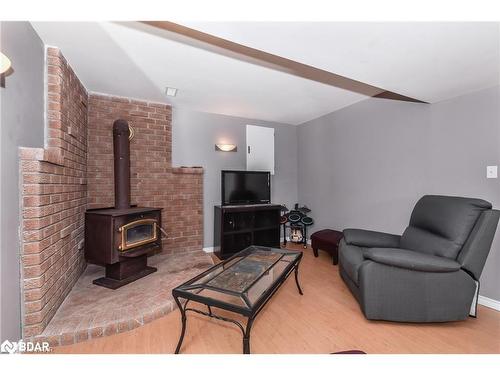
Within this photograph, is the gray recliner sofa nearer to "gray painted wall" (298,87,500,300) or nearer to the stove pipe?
"gray painted wall" (298,87,500,300)

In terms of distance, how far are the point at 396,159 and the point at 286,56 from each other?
A: 2.08m

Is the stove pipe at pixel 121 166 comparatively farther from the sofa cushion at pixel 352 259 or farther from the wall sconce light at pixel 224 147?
the sofa cushion at pixel 352 259

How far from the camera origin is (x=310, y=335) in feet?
5.73

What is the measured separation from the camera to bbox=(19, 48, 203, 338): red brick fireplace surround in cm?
156

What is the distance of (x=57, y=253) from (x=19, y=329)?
54cm

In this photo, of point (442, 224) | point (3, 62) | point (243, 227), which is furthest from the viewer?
point (243, 227)

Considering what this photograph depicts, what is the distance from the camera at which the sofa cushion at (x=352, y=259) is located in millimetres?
2066

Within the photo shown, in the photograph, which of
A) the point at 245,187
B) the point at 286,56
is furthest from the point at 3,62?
the point at 245,187

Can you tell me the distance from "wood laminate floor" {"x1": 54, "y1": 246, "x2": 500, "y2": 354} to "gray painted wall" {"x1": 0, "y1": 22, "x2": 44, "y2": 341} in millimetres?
491


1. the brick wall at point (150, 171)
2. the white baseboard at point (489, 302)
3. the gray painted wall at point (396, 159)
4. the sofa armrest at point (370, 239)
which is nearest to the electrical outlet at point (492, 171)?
the gray painted wall at point (396, 159)

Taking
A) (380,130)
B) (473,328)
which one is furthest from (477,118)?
(473,328)

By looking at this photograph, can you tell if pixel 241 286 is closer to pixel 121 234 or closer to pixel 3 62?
pixel 121 234

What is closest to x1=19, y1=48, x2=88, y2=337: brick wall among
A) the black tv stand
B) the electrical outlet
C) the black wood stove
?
the black wood stove
